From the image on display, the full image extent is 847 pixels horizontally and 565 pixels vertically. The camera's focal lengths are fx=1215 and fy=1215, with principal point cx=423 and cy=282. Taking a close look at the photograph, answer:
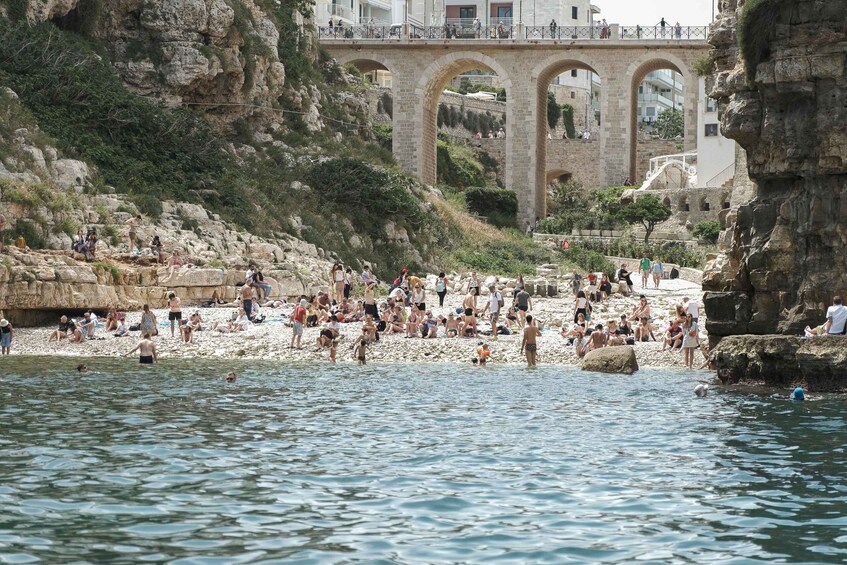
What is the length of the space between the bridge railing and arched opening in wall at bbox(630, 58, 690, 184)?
1607 mm

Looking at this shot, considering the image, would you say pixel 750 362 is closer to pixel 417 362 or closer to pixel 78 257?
pixel 417 362

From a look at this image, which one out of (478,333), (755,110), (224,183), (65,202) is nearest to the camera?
(755,110)

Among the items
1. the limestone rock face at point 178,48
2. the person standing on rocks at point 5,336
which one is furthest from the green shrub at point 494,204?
the person standing on rocks at point 5,336

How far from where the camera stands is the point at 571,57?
203 feet

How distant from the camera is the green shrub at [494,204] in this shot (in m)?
61.1

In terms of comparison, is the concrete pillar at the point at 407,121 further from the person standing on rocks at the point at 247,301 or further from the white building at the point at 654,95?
the white building at the point at 654,95

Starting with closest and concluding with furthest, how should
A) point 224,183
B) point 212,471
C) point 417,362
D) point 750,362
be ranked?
point 212,471 < point 750,362 < point 417,362 < point 224,183

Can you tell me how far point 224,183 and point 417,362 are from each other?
15661mm

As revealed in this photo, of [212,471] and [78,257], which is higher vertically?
[78,257]

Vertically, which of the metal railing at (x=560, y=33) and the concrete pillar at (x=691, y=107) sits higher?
the metal railing at (x=560, y=33)

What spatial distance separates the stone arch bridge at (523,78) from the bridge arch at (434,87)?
0.05 meters

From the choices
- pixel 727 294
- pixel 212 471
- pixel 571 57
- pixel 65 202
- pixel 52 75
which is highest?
pixel 571 57

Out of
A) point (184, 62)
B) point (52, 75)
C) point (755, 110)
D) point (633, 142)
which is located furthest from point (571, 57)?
point (755, 110)

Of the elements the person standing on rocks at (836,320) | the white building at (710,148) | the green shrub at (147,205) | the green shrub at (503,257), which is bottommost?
the person standing on rocks at (836,320)
